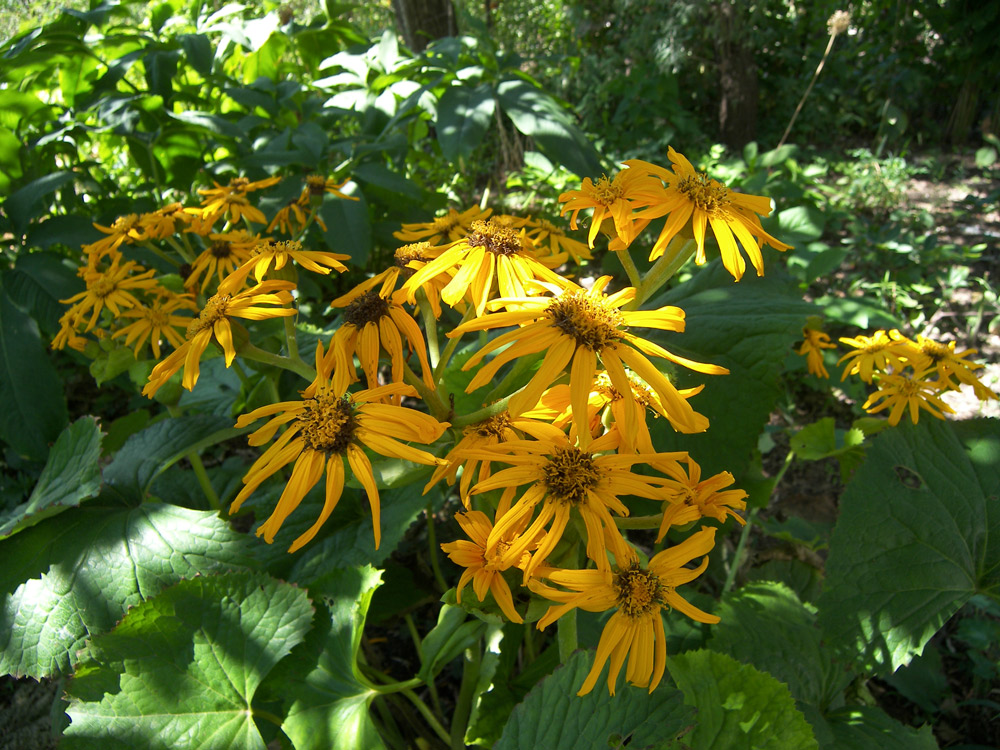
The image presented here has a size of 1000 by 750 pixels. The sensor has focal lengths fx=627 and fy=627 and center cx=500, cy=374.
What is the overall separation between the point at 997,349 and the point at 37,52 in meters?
4.52

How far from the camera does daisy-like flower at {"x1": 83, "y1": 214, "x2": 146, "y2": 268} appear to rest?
60.4 inches

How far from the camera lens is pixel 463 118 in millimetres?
2096

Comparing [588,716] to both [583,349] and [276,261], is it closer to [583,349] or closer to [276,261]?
[583,349]

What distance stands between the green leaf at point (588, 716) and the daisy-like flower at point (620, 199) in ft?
2.22

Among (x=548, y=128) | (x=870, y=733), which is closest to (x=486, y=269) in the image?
(x=548, y=128)

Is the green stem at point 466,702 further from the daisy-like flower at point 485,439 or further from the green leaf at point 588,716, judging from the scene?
the daisy-like flower at point 485,439

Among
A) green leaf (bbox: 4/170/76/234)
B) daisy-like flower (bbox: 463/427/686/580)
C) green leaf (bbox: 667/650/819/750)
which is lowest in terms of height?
green leaf (bbox: 667/650/819/750)

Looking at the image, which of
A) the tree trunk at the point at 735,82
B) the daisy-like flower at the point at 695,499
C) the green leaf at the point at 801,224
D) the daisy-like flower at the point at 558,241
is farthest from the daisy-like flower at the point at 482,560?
the tree trunk at the point at 735,82

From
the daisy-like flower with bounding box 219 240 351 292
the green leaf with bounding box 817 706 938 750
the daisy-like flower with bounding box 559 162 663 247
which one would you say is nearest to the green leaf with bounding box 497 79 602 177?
the daisy-like flower with bounding box 559 162 663 247

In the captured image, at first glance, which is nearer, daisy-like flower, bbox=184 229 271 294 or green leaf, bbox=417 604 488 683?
green leaf, bbox=417 604 488 683

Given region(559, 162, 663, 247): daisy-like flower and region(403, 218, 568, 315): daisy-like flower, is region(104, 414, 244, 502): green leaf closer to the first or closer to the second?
region(403, 218, 568, 315): daisy-like flower

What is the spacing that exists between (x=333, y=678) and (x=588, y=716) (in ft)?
2.05

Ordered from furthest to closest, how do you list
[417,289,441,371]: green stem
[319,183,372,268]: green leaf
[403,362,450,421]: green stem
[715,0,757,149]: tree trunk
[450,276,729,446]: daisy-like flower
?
[715,0,757,149]: tree trunk < [319,183,372,268]: green leaf < [417,289,441,371]: green stem < [403,362,450,421]: green stem < [450,276,729,446]: daisy-like flower

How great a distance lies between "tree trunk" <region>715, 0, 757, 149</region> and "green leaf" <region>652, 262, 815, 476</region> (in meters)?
5.05
